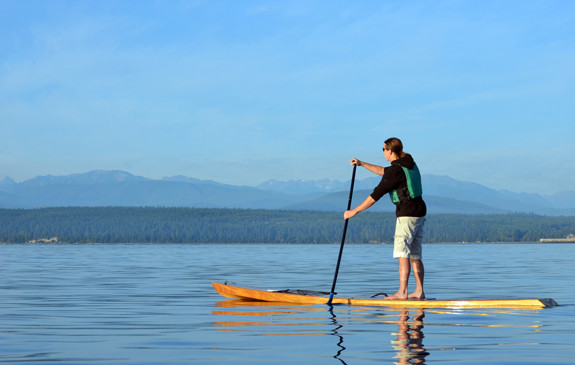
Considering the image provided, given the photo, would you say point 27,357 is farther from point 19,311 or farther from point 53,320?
point 19,311

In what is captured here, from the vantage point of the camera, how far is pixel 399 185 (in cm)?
1880

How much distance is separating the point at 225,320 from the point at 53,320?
11.0 ft

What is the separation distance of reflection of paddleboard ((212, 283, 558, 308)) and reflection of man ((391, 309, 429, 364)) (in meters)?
1.61

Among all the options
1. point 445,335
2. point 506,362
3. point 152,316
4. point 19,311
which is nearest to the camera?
point 506,362

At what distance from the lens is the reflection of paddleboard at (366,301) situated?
725 inches

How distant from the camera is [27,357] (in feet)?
39.1

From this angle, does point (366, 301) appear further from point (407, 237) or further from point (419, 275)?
point (407, 237)

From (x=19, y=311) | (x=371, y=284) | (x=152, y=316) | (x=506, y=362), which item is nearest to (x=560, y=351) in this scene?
(x=506, y=362)

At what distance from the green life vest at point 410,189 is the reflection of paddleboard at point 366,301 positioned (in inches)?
86.7

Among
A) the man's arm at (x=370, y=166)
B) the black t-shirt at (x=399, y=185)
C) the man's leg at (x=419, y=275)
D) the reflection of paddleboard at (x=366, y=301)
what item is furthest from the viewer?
the man's arm at (x=370, y=166)

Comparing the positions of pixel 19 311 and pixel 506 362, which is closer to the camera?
pixel 506 362

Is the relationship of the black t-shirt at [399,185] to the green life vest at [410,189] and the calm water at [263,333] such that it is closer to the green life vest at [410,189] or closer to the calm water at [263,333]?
the green life vest at [410,189]

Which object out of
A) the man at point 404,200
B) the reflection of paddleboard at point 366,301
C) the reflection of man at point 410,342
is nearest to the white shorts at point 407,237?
the man at point 404,200

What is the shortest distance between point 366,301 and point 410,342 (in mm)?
6286
